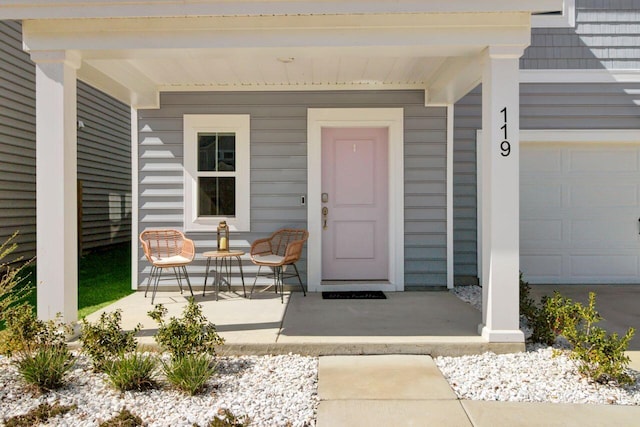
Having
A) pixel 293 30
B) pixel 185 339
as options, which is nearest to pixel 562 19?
pixel 293 30

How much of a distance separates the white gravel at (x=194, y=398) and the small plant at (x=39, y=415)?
0.15ft

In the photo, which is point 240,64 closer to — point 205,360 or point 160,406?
point 205,360

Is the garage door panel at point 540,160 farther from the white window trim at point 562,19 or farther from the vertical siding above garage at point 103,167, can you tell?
the vertical siding above garage at point 103,167

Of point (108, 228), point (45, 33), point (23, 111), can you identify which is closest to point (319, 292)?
point (45, 33)

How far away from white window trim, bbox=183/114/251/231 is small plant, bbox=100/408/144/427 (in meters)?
2.99

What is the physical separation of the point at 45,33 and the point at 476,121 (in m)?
4.47

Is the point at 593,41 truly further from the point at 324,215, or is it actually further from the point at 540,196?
the point at 324,215

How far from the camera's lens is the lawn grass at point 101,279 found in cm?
489

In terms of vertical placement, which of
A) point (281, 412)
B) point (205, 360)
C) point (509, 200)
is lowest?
point (281, 412)

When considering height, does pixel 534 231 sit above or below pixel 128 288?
above

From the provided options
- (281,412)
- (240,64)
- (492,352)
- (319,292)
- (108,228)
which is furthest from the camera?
(108,228)

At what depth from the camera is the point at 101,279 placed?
20.7 feet

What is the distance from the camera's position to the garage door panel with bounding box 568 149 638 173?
227 inches

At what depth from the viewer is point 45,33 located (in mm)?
Answer: 3285
